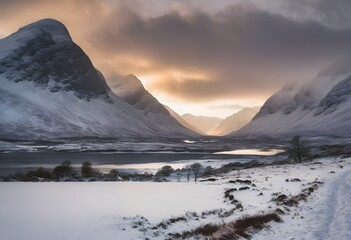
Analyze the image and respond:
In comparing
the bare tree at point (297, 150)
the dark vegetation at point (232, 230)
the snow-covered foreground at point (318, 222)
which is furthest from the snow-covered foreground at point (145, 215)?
the bare tree at point (297, 150)

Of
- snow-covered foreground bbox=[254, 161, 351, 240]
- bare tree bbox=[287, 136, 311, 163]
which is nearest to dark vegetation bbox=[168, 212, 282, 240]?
snow-covered foreground bbox=[254, 161, 351, 240]

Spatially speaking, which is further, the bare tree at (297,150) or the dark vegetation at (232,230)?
the bare tree at (297,150)

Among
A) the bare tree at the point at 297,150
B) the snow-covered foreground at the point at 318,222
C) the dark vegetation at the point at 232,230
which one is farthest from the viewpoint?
the bare tree at the point at 297,150

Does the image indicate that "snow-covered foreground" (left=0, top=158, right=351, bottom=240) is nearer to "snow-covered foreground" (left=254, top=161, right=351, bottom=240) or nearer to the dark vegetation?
"snow-covered foreground" (left=254, top=161, right=351, bottom=240)

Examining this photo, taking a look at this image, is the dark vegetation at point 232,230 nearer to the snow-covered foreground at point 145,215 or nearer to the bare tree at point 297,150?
the snow-covered foreground at point 145,215

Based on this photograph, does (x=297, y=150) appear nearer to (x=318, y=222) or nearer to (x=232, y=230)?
(x=318, y=222)

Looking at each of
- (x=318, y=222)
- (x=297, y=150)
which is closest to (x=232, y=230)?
(x=318, y=222)

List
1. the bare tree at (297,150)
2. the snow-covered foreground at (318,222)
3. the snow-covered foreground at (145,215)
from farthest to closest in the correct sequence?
the bare tree at (297,150) < the snow-covered foreground at (145,215) < the snow-covered foreground at (318,222)

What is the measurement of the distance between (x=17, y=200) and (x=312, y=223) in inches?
957

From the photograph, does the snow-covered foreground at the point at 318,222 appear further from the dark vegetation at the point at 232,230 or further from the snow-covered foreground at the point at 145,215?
the dark vegetation at the point at 232,230

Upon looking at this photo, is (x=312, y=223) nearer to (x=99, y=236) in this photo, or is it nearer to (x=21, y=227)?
(x=99, y=236)

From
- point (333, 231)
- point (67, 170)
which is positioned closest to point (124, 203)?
Answer: point (333, 231)

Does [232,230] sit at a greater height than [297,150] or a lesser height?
lesser

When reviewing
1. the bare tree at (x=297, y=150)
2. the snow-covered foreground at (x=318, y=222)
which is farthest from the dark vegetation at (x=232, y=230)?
the bare tree at (x=297, y=150)
